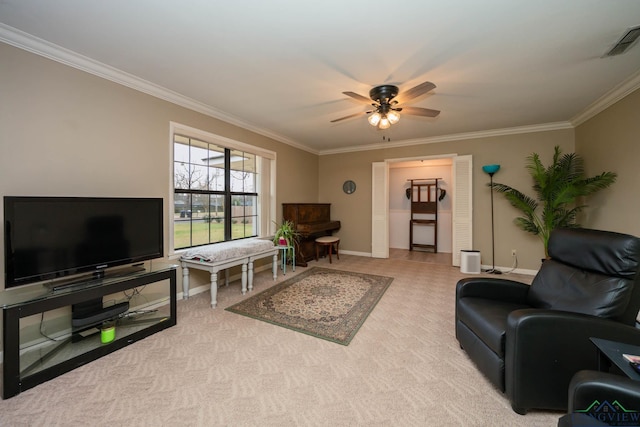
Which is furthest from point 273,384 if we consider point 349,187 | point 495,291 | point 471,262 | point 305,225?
point 349,187

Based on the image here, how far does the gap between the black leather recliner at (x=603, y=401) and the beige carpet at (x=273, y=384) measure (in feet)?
1.88

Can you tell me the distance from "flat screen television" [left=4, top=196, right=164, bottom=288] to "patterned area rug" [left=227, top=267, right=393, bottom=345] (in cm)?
124

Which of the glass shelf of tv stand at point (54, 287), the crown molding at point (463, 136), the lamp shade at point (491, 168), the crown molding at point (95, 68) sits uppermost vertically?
the crown molding at point (463, 136)

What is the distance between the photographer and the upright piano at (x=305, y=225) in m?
4.89

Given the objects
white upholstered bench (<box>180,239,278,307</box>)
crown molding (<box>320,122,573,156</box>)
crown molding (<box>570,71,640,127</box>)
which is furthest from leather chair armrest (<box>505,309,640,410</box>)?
crown molding (<box>320,122,573,156</box>)

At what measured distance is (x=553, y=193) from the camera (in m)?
3.90

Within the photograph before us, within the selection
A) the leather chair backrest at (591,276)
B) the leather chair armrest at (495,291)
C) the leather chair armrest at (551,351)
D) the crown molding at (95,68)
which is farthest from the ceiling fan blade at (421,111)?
the crown molding at (95,68)

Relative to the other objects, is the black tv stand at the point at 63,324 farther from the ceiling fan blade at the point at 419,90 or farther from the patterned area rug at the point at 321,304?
the ceiling fan blade at the point at 419,90

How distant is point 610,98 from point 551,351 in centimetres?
357

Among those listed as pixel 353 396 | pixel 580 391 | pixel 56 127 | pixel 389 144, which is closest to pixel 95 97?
pixel 56 127

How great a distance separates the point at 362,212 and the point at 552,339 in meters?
4.57

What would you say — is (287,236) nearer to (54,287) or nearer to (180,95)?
(180,95)

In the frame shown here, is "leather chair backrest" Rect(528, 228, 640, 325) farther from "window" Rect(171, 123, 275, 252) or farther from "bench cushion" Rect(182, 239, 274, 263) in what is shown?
"window" Rect(171, 123, 275, 252)

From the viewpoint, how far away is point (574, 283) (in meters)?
1.80
